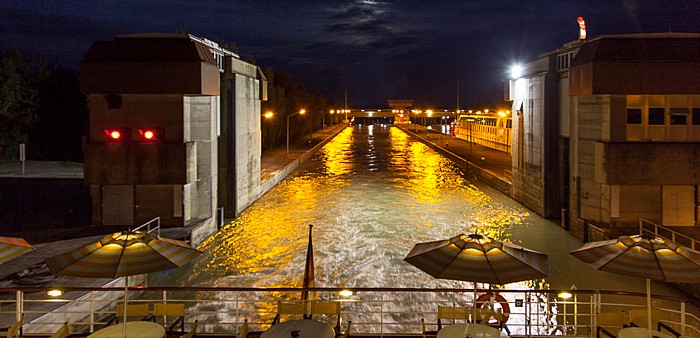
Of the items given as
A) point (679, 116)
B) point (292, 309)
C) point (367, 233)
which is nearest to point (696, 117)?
point (679, 116)

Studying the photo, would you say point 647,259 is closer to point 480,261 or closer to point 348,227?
point 480,261

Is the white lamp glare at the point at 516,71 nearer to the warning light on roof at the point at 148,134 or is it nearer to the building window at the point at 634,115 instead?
the building window at the point at 634,115

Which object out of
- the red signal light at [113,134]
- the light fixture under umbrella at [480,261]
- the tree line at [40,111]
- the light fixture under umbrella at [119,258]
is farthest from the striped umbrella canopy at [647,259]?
the tree line at [40,111]

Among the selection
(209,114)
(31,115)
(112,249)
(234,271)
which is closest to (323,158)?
(31,115)

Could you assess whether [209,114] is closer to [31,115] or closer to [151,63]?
[151,63]

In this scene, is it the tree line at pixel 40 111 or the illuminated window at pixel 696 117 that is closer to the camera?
the illuminated window at pixel 696 117

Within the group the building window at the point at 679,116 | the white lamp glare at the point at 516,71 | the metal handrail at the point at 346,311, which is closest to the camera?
the metal handrail at the point at 346,311

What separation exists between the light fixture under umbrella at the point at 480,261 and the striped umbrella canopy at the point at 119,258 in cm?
417

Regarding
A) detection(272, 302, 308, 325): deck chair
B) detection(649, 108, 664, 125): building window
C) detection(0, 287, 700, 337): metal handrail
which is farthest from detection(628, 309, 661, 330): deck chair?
detection(649, 108, 664, 125): building window

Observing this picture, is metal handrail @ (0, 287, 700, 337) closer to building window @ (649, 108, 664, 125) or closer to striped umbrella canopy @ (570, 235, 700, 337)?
striped umbrella canopy @ (570, 235, 700, 337)

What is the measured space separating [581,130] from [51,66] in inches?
2230

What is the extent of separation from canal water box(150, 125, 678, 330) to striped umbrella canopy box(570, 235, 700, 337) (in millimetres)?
10813

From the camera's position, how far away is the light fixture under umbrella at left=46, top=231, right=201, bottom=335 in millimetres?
8375

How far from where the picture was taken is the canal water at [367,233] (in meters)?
20.5
